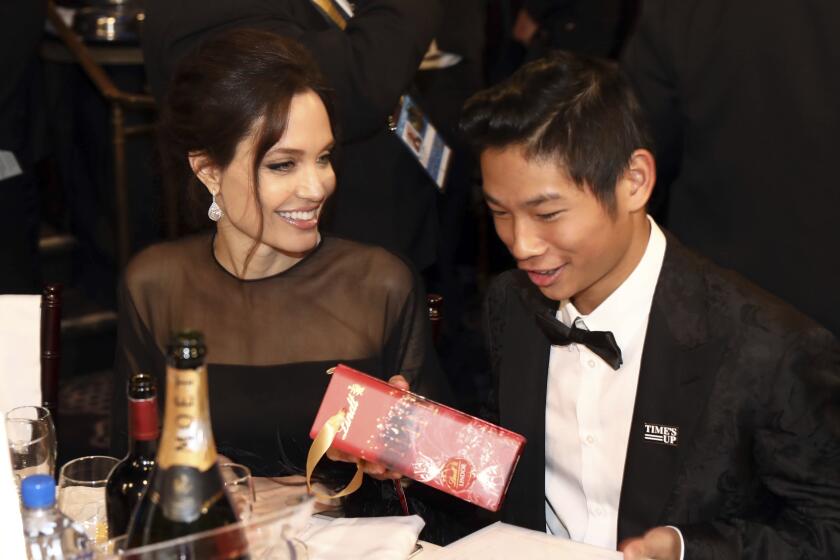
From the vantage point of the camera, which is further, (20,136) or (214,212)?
(20,136)

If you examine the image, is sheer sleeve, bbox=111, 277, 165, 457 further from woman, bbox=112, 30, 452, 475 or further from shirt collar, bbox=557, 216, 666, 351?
shirt collar, bbox=557, 216, 666, 351

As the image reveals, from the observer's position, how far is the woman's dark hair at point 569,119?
6.57ft

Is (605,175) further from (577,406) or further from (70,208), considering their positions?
(70,208)

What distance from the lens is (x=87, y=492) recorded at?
1.80m

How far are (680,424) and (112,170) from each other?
3401 millimetres

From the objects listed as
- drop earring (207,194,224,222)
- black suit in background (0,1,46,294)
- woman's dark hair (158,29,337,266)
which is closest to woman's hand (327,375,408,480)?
woman's dark hair (158,29,337,266)

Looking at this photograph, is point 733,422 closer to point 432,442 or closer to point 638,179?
point 638,179

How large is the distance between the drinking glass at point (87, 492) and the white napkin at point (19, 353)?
1.14 feet

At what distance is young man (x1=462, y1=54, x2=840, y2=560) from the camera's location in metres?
1.90

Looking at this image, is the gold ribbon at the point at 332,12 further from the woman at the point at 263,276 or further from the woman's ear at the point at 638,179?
the woman's ear at the point at 638,179

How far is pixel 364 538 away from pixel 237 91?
1.01 meters

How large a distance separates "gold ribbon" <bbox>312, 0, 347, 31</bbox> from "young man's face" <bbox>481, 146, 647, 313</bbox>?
833 millimetres

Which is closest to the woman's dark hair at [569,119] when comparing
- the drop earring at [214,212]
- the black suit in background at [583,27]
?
the drop earring at [214,212]

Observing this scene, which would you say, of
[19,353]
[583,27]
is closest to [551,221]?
[19,353]
